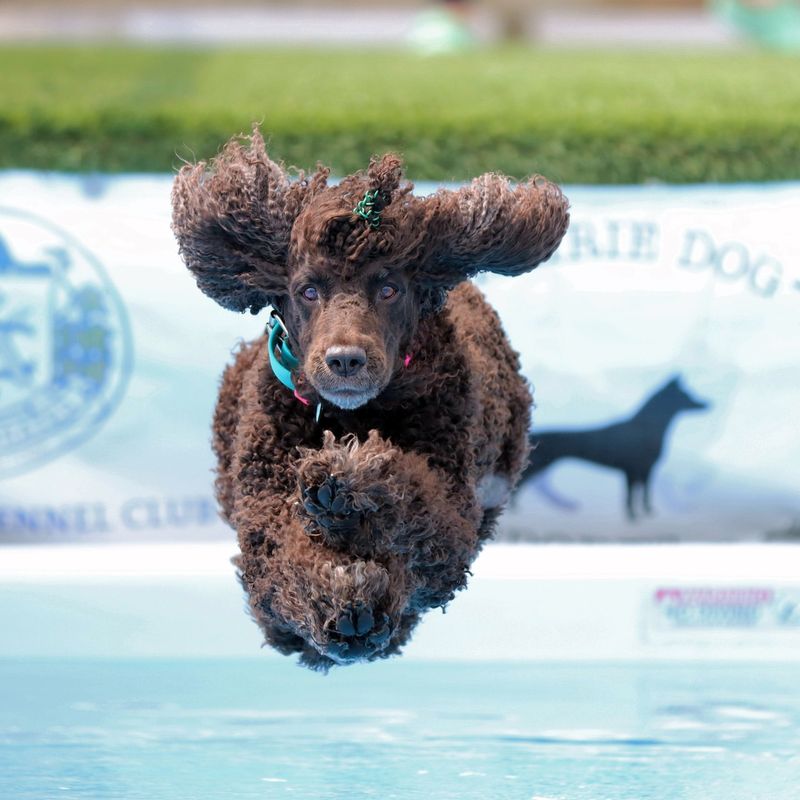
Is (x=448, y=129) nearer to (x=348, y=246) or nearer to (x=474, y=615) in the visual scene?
(x=474, y=615)

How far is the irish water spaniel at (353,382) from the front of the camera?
110 inches

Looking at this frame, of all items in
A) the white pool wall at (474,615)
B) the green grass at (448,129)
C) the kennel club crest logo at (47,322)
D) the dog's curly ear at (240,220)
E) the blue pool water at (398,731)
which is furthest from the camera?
the green grass at (448,129)

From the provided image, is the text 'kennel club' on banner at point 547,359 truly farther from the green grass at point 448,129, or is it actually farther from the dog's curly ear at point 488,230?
the dog's curly ear at point 488,230

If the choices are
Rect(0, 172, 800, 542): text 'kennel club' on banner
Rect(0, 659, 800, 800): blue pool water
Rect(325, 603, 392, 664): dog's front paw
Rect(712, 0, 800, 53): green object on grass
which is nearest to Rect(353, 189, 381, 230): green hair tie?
Rect(325, 603, 392, 664): dog's front paw

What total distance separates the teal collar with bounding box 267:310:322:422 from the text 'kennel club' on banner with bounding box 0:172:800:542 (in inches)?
82.1

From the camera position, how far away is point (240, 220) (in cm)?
302

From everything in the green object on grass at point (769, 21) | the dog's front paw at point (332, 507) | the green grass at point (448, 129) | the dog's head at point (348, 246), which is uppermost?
the green object on grass at point (769, 21)

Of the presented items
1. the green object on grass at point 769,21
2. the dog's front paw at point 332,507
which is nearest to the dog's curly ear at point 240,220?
the dog's front paw at point 332,507

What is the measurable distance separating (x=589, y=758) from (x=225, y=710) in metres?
1.12

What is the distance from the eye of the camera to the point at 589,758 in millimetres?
3850

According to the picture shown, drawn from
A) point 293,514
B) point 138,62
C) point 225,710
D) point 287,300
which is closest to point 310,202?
point 287,300

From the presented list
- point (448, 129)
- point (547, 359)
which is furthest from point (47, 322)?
point (547, 359)

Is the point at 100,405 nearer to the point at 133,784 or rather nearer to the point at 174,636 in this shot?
the point at 174,636

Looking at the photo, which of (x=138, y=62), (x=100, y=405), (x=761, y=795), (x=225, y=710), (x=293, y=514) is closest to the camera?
(x=293, y=514)
